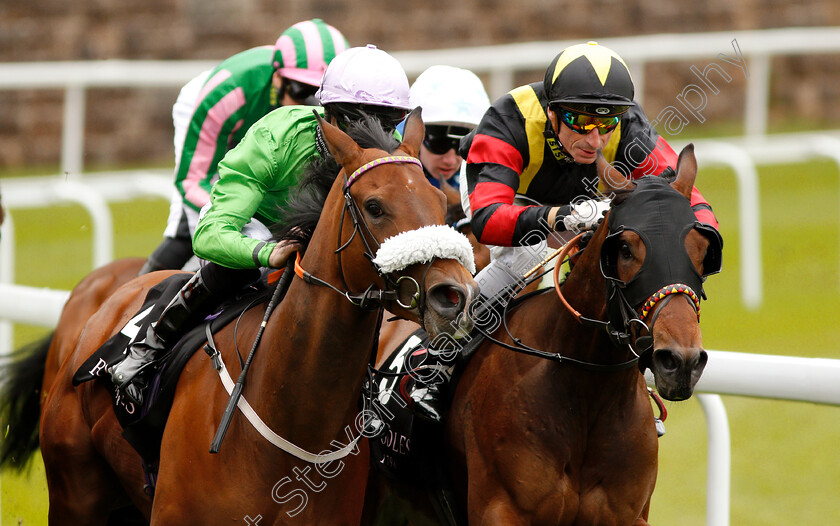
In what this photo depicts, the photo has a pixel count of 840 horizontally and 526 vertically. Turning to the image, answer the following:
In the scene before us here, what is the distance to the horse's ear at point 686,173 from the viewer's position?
129 inches

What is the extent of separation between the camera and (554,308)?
11.9ft

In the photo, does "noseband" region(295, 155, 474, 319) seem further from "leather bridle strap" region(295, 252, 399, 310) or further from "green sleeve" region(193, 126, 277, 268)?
"green sleeve" region(193, 126, 277, 268)

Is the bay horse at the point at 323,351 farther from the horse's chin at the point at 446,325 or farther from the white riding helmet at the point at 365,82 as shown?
the white riding helmet at the point at 365,82

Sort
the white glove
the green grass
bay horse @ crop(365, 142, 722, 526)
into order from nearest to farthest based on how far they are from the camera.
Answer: bay horse @ crop(365, 142, 722, 526) → the white glove → the green grass

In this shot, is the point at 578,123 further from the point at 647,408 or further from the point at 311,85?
the point at 311,85

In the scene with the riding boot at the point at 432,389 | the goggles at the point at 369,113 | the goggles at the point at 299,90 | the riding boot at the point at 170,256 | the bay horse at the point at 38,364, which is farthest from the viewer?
the riding boot at the point at 170,256

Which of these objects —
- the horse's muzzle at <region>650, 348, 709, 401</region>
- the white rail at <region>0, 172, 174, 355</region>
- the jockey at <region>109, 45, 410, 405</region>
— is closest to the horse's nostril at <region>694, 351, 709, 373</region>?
the horse's muzzle at <region>650, 348, 709, 401</region>

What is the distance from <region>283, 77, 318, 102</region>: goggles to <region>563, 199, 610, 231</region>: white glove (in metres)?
1.93

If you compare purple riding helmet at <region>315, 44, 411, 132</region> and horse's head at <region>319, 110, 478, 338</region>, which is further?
purple riding helmet at <region>315, 44, 411, 132</region>

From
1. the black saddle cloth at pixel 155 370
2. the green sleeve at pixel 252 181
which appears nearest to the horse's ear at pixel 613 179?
the green sleeve at pixel 252 181

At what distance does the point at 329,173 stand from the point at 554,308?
0.84 m

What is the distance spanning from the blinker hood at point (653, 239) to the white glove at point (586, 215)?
16 centimetres

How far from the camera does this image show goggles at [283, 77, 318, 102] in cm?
499

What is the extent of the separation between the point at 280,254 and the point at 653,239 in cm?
111
